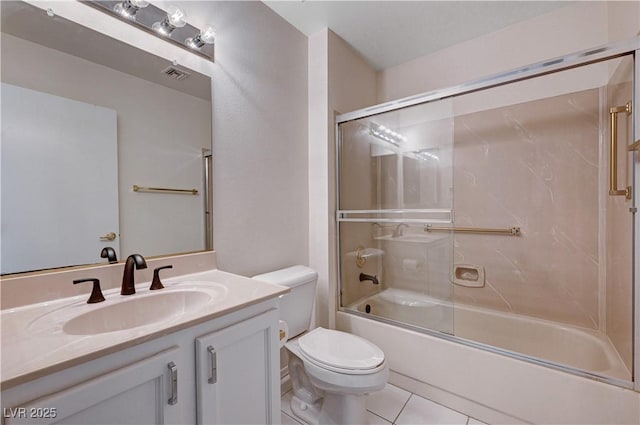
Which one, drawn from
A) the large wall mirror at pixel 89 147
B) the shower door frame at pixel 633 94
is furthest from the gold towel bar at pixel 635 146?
the large wall mirror at pixel 89 147

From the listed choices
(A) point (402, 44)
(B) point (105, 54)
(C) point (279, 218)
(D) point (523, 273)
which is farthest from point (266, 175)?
(D) point (523, 273)

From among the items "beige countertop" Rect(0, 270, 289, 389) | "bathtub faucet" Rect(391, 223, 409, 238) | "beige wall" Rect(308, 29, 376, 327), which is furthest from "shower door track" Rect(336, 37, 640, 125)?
"beige countertop" Rect(0, 270, 289, 389)

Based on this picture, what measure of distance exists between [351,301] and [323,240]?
57 cm

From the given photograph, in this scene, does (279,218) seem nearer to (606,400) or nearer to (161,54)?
(161,54)

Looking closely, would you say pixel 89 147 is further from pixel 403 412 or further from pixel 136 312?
pixel 403 412

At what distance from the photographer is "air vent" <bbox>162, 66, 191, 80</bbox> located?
51.2 inches

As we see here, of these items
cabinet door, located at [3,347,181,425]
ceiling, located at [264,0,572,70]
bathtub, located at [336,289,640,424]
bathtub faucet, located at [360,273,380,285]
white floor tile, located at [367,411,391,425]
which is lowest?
white floor tile, located at [367,411,391,425]

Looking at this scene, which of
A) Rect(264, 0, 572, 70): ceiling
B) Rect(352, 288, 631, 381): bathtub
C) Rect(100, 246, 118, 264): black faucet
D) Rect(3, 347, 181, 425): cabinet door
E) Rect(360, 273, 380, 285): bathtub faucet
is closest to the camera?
Rect(3, 347, 181, 425): cabinet door

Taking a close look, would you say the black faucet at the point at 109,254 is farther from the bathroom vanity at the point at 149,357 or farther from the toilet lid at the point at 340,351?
the toilet lid at the point at 340,351

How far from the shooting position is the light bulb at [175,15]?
4.05 feet

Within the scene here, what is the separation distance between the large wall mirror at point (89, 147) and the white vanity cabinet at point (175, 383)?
1.87 feet

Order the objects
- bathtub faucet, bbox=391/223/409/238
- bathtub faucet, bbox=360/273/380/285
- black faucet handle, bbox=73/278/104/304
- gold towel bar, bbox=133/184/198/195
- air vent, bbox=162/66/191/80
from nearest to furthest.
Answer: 1. black faucet handle, bbox=73/278/104/304
2. gold towel bar, bbox=133/184/198/195
3. air vent, bbox=162/66/191/80
4. bathtub faucet, bbox=391/223/409/238
5. bathtub faucet, bbox=360/273/380/285

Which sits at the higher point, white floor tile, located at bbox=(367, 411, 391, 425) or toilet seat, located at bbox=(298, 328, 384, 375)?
toilet seat, located at bbox=(298, 328, 384, 375)

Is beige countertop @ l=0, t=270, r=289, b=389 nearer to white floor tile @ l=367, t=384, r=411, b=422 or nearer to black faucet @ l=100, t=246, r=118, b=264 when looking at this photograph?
black faucet @ l=100, t=246, r=118, b=264
